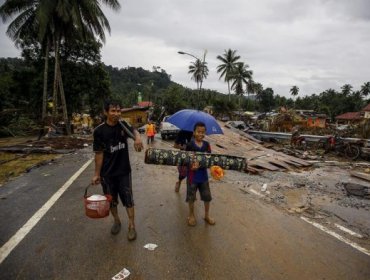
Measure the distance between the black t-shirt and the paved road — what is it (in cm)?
96

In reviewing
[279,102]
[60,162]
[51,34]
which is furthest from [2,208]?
[279,102]

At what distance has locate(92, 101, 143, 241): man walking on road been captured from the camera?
3.97 metres

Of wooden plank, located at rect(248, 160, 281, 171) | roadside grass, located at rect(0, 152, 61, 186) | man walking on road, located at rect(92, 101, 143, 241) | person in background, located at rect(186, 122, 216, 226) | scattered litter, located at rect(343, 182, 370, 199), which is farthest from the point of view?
wooden plank, located at rect(248, 160, 281, 171)

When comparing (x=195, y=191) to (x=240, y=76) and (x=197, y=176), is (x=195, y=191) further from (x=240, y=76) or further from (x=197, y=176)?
(x=240, y=76)

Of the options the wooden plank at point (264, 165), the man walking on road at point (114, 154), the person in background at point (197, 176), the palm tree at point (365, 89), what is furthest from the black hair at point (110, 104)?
the palm tree at point (365, 89)

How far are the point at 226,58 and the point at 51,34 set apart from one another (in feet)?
134

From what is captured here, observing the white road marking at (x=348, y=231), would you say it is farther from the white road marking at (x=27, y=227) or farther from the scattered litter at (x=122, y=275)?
the white road marking at (x=27, y=227)

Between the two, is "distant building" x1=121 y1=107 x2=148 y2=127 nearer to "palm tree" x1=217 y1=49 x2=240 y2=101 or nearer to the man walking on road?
"palm tree" x1=217 y1=49 x2=240 y2=101

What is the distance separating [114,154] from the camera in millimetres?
4074

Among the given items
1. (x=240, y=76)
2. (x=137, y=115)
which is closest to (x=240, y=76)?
(x=240, y=76)

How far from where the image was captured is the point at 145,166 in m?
10.0

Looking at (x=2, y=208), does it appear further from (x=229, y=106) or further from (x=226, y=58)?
(x=226, y=58)

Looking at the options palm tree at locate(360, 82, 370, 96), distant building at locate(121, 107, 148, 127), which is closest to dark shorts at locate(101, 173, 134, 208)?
distant building at locate(121, 107, 148, 127)

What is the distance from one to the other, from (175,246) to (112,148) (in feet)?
5.06
